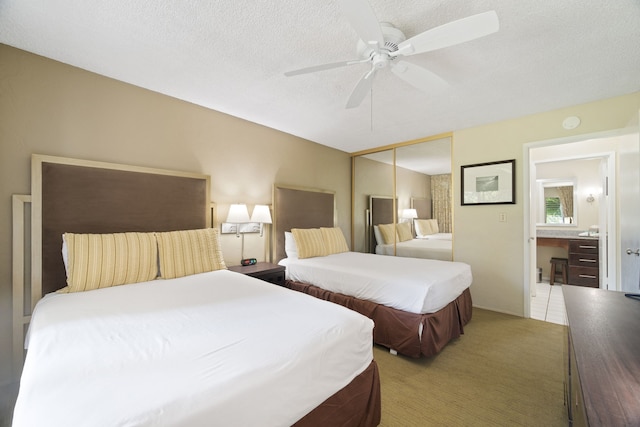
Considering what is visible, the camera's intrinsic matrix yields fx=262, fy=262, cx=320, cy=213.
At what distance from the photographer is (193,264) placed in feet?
7.78

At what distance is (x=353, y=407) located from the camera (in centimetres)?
128

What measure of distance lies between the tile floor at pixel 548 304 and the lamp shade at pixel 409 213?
74.6 inches

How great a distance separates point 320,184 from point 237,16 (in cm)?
287

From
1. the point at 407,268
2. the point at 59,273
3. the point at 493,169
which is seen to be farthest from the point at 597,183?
the point at 59,273

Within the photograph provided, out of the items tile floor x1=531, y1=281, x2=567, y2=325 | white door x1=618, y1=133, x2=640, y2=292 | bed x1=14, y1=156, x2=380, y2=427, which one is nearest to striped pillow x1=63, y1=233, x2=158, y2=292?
bed x1=14, y1=156, x2=380, y2=427

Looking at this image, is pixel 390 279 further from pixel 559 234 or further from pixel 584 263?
pixel 559 234

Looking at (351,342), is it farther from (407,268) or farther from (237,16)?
(237,16)

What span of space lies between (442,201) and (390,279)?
1.97m

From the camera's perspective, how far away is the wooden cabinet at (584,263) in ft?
13.4

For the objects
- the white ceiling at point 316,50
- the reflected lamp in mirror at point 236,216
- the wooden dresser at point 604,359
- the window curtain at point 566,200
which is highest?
the white ceiling at point 316,50

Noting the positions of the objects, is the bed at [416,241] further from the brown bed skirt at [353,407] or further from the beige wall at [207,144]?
the brown bed skirt at [353,407]

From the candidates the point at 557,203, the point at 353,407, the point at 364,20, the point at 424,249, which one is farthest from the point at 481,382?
the point at 557,203

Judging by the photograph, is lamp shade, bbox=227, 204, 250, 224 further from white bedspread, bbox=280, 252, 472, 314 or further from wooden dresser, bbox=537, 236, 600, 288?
wooden dresser, bbox=537, 236, 600, 288

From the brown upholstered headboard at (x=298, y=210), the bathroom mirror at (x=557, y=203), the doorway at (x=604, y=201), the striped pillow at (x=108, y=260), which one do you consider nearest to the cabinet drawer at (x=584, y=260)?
the doorway at (x=604, y=201)
